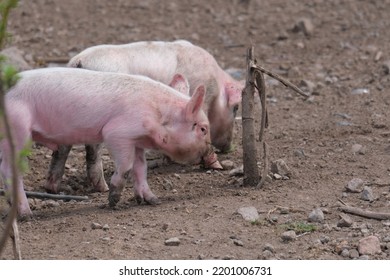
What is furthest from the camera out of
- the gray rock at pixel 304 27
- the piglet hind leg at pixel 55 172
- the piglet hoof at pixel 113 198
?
the gray rock at pixel 304 27

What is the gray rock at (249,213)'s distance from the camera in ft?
22.7

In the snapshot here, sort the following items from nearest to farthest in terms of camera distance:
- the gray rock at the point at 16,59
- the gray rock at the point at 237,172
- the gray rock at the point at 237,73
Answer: the gray rock at the point at 237,172
the gray rock at the point at 16,59
the gray rock at the point at 237,73

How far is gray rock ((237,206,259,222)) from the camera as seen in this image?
272 inches

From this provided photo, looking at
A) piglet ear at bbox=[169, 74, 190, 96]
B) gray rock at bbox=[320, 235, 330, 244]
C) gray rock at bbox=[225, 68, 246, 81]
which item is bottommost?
gray rock at bbox=[225, 68, 246, 81]

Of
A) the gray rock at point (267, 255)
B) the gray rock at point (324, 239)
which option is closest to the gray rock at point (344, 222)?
the gray rock at point (324, 239)

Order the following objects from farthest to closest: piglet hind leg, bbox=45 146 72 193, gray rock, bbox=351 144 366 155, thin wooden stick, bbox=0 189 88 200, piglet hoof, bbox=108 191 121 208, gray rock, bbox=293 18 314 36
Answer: gray rock, bbox=293 18 314 36 < gray rock, bbox=351 144 366 155 < piglet hind leg, bbox=45 146 72 193 < thin wooden stick, bbox=0 189 88 200 < piglet hoof, bbox=108 191 121 208

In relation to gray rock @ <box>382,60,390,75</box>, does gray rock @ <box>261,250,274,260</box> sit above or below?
above

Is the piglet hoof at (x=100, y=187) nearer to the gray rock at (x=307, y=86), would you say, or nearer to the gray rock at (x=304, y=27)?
the gray rock at (x=307, y=86)

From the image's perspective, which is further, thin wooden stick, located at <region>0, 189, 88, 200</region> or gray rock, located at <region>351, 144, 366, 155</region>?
gray rock, located at <region>351, 144, 366, 155</region>

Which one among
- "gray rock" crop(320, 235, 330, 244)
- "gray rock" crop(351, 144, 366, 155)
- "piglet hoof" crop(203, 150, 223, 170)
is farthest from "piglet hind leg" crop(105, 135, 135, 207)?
"gray rock" crop(351, 144, 366, 155)

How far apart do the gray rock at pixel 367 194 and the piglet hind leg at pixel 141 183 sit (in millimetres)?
1484

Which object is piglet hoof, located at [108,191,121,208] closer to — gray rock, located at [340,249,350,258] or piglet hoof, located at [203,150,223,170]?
piglet hoof, located at [203,150,223,170]

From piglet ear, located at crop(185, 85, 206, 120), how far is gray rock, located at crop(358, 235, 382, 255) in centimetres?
161
